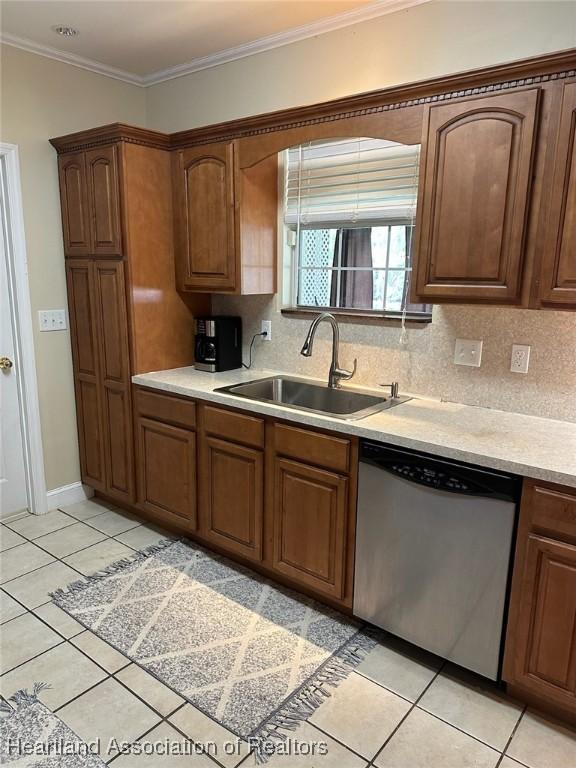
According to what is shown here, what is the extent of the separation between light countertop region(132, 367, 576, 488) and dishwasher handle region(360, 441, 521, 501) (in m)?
0.04

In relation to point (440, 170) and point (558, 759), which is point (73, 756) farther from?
point (440, 170)

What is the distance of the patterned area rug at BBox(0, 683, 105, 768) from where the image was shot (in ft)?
5.45

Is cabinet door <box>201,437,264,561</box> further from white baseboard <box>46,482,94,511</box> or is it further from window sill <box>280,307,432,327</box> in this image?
white baseboard <box>46,482,94,511</box>

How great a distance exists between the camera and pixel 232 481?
2613 millimetres

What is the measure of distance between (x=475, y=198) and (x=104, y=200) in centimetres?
193

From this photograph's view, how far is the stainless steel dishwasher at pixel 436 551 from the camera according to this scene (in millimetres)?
1822

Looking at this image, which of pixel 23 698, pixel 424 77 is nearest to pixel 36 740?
pixel 23 698

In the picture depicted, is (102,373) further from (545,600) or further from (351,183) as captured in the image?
(545,600)

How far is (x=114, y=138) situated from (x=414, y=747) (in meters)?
2.95

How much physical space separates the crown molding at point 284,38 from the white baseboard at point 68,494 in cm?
265

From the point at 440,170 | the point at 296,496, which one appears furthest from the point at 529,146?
the point at 296,496

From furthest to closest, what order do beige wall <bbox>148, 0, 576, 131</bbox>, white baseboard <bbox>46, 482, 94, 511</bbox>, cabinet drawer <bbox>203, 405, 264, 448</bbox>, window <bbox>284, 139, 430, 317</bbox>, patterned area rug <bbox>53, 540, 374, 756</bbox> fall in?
white baseboard <bbox>46, 482, 94, 511</bbox> → window <bbox>284, 139, 430, 317</bbox> → cabinet drawer <bbox>203, 405, 264, 448</bbox> → beige wall <bbox>148, 0, 576, 131</bbox> → patterned area rug <bbox>53, 540, 374, 756</bbox>

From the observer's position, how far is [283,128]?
2510 millimetres

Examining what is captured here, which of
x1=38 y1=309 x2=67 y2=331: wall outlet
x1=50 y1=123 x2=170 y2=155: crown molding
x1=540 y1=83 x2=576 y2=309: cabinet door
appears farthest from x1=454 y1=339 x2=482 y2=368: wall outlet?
x1=38 y1=309 x2=67 y2=331: wall outlet
